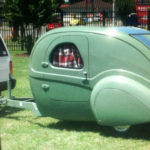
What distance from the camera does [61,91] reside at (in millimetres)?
6945

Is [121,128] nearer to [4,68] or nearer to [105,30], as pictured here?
[105,30]

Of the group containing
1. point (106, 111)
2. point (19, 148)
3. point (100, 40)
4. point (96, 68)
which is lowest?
point (19, 148)

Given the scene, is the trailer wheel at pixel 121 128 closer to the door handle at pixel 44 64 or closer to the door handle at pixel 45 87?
the door handle at pixel 45 87

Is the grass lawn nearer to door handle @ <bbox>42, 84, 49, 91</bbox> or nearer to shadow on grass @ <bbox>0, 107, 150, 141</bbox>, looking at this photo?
shadow on grass @ <bbox>0, 107, 150, 141</bbox>

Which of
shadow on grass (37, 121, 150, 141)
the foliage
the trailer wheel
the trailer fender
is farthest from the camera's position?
the foliage

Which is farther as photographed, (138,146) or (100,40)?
(100,40)

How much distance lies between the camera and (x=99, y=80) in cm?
655

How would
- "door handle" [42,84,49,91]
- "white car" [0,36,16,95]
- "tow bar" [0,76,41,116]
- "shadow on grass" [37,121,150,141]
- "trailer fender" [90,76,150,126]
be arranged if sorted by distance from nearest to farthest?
"trailer fender" [90,76,150,126]
"shadow on grass" [37,121,150,141]
"door handle" [42,84,49,91]
"tow bar" [0,76,41,116]
"white car" [0,36,16,95]

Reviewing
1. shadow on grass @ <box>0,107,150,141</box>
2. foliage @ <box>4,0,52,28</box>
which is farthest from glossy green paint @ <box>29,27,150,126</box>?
foliage @ <box>4,0,52,28</box>

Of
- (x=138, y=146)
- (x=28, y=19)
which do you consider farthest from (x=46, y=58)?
(x=28, y=19)

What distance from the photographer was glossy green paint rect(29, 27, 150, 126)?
6309 millimetres

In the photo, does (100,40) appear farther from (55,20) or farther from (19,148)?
(55,20)

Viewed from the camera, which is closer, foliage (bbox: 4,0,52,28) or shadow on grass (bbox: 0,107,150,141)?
shadow on grass (bbox: 0,107,150,141)

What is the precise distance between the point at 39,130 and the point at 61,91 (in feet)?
2.67
